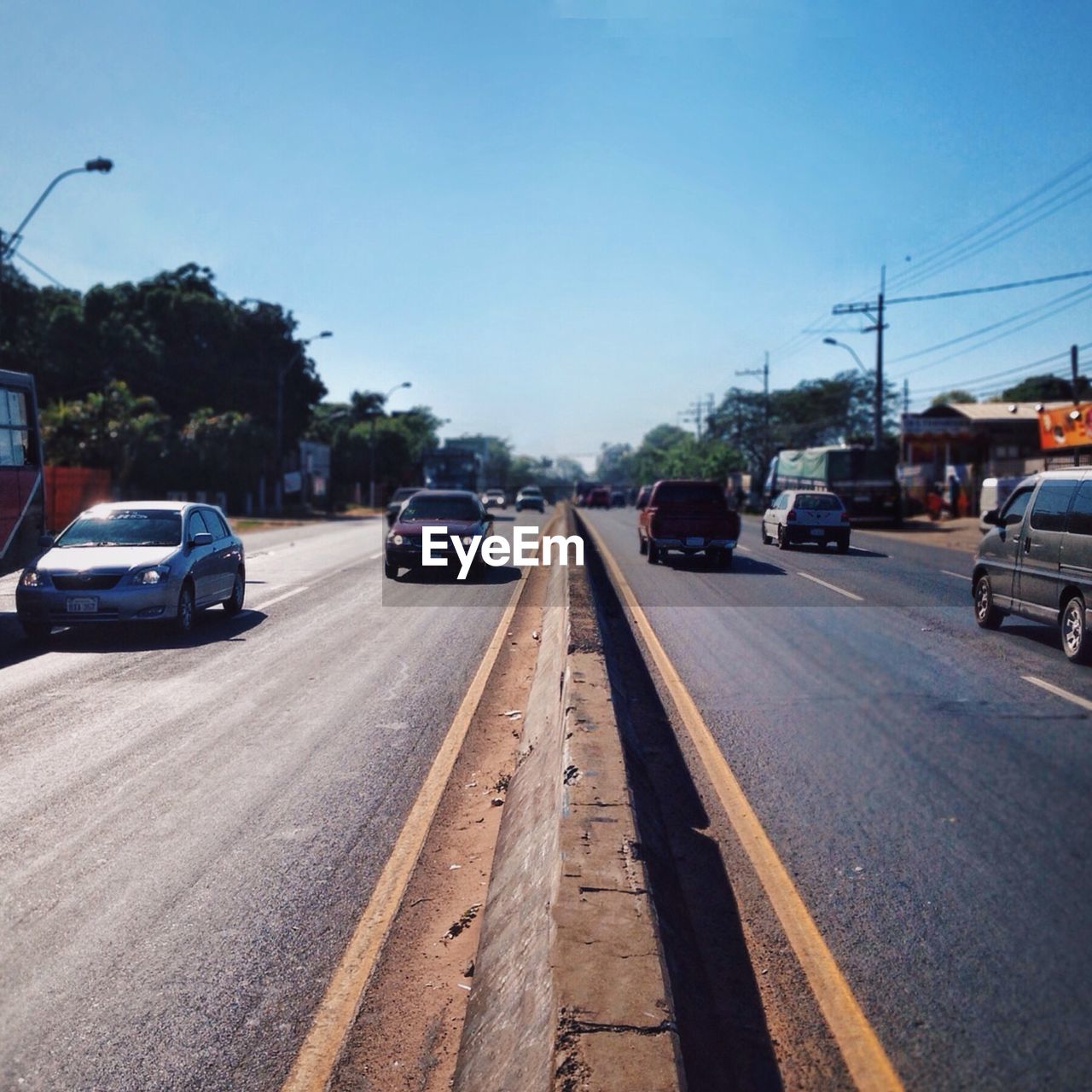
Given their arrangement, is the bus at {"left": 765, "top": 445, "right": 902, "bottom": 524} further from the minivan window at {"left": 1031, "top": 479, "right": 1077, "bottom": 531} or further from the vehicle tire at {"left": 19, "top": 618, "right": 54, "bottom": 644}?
the vehicle tire at {"left": 19, "top": 618, "right": 54, "bottom": 644}

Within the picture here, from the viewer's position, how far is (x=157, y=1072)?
→ 3.85 metres

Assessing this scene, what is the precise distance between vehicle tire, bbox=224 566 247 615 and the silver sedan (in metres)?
0.04

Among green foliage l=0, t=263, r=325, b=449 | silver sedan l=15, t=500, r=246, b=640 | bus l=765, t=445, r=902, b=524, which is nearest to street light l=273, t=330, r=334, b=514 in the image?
green foliage l=0, t=263, r=325, b=449

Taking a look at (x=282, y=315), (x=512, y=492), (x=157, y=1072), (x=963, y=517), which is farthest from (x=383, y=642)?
(x=512, y=492)

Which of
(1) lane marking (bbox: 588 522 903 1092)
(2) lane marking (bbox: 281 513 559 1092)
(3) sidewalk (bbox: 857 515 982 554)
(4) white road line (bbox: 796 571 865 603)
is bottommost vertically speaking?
(2) lane marking (bbox: 281 513 559 1092)

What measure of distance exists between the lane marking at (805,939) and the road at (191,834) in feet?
6.16

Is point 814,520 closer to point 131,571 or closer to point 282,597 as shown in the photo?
point 282,597

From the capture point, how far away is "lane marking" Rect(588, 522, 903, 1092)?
152 inches

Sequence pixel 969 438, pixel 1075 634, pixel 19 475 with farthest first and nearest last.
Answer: pixel 969 438
pixel 19 475
pixel 1075 634

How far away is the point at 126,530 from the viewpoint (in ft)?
48.8

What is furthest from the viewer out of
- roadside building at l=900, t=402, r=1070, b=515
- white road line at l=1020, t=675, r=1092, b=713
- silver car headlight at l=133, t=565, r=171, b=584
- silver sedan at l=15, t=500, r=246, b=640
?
roadside building at l=900, t=402, r=1070, b=515

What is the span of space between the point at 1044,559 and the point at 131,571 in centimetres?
1036

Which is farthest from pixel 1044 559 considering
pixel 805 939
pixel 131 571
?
pixel 131 571

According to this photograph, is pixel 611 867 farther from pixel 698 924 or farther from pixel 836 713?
pixel 836 713
